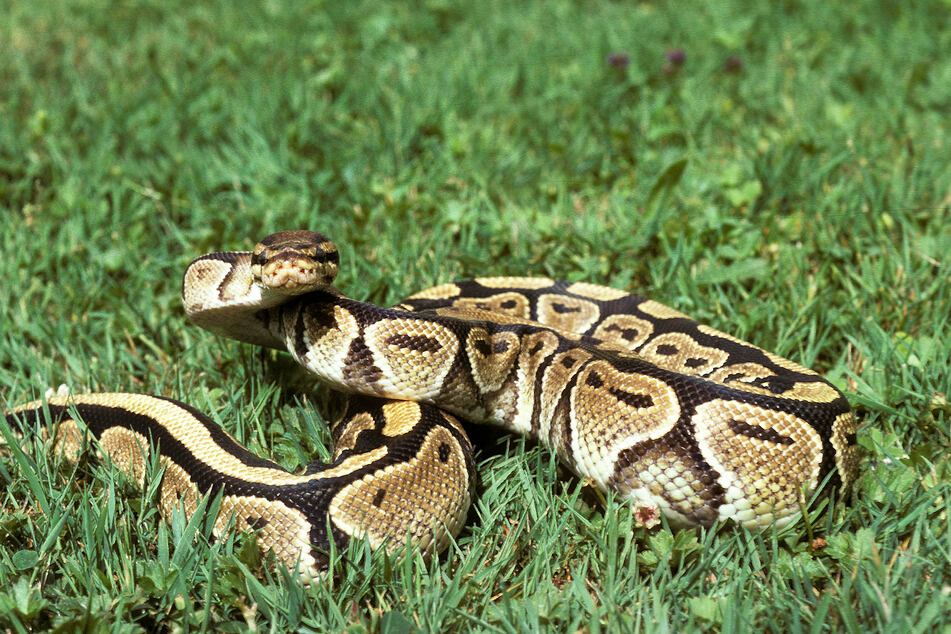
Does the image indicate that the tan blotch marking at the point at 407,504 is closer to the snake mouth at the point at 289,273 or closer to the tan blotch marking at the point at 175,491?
the tan blotch marking at the point at 175,491

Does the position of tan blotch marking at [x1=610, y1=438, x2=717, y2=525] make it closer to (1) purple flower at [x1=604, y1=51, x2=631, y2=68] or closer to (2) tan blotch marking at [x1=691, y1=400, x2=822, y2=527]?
(2) tan blotch marking at [x1=691, y1=400, x2=822, y2=527]

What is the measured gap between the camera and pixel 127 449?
4.36 m

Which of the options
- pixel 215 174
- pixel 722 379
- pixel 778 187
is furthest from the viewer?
pixel 215 174

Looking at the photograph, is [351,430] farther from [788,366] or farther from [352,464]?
[788,366]

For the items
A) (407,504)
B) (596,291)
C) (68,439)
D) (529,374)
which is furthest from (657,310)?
(68,439)

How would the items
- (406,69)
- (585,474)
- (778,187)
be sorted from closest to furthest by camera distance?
(585,474) < (778,187) < (406,69)

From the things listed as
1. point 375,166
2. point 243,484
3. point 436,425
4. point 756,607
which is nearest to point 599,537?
point 756,607

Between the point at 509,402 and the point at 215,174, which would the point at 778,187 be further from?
the point at 215,174

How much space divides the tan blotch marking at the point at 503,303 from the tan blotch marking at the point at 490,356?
0.57m

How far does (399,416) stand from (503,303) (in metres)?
1.45

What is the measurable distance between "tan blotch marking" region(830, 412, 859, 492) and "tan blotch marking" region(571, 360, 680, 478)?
798mm

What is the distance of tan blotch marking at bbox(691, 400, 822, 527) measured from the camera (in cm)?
371

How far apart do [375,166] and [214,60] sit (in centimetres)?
319

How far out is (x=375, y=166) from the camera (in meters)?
7.54
